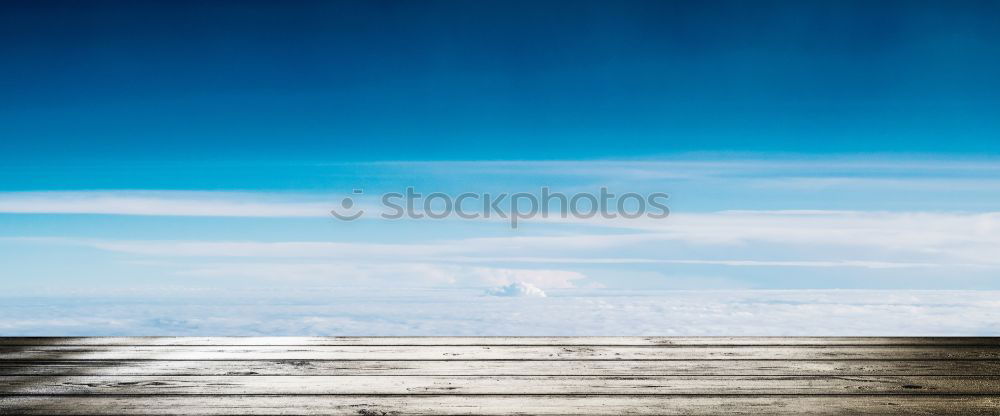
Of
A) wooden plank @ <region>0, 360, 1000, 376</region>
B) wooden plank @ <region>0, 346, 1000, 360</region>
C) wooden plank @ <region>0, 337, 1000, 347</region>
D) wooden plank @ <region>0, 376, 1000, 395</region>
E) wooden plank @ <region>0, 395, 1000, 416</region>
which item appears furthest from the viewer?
wooden plank @ <region>0, 337, 1000, 347</region>

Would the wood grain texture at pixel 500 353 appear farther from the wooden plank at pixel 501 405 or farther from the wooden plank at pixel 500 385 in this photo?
the wooden plank at pixel 501 405

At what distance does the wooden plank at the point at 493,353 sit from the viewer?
109 inches

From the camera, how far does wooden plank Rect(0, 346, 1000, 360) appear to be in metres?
2.77

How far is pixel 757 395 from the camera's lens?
2188mm

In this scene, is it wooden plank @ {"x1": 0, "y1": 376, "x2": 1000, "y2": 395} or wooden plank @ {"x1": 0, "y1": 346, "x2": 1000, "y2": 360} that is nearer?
wooden plank @ {"x1": 0, "y1": 376, "x2": 1000, "y2": 395}

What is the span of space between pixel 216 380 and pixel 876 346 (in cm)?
264

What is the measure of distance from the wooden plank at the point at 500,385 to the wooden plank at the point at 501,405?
69mm

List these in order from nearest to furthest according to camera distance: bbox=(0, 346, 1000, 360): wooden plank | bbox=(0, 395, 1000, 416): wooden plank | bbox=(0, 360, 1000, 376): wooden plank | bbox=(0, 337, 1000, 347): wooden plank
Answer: bbox=(0, 395, 1000, 416): wooden plank < bbox=(0, 360, 1000, 376): wooden plank < bbox=(0, 346, 1000, 360): wooden plank < bbox=(0, 337, 1000, 347): wooden plank

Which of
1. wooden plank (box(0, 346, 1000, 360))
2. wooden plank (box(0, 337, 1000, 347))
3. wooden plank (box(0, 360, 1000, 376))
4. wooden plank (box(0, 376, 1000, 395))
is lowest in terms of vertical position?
wooden plank (box(0, 376, 1000, 395))

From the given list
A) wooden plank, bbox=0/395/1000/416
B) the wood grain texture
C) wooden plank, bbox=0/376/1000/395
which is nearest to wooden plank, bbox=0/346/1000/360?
the wood grain texture

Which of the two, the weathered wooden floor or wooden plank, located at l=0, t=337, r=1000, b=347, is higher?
wooden plank, located at l=0, t=337, r=1000, b=347

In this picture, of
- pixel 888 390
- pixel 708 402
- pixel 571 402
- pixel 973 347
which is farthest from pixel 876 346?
pixel 571 402

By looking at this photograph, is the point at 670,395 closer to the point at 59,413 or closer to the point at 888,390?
the point at 888,390

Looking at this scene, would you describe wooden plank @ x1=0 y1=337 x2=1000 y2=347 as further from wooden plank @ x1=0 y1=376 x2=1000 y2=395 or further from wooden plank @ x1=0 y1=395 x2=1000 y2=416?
wooden plank @ x1=0 y1=395 x2=1000 y2=416
